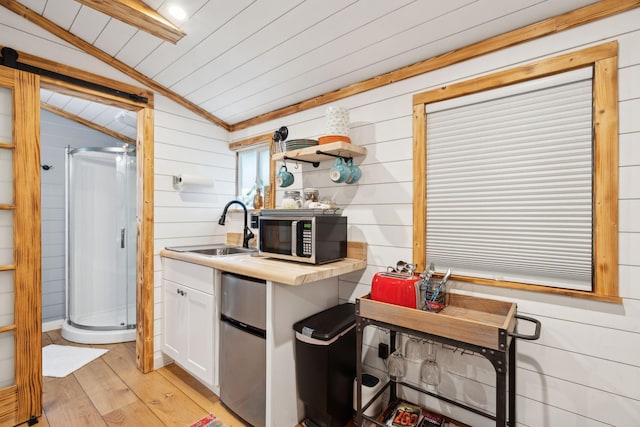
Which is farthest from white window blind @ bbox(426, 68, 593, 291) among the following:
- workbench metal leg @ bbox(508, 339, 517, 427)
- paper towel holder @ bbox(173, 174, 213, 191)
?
paper towel holder @ bbox(173, 174, 213, 191)

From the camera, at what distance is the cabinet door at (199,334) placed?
1.99 metres

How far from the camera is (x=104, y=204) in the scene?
3178mm

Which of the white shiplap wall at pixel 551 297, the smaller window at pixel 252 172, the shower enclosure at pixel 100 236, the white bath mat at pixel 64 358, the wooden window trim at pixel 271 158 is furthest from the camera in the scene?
the shower enclosure at pixel 100 236

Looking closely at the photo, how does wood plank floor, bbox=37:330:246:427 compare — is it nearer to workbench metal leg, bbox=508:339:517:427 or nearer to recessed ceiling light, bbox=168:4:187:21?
workbench metal leg, bbox=508:339:517:427

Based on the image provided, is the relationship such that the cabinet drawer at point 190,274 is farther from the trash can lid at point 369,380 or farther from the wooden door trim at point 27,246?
the trash can lid at point 369,380

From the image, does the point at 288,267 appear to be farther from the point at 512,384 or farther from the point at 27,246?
the point at 27,246

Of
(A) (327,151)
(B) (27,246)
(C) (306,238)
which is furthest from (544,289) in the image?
(B) (27,246)

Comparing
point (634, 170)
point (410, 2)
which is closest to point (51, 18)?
point (410, 2)

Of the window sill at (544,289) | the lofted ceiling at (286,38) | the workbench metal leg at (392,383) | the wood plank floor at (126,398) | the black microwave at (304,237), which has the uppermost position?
the lofted ceiling at (286,38)

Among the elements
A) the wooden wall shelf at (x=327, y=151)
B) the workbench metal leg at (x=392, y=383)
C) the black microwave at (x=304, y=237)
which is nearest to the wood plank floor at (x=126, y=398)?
the workbench metal leg at (x=392, y=383)

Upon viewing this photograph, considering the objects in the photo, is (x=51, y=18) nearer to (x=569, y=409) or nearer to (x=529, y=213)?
(x=529, y=213)

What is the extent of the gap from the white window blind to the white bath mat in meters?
2.94

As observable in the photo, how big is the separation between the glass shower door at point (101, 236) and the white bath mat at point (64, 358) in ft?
1.07

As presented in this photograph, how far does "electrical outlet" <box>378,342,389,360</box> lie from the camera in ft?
6.38
